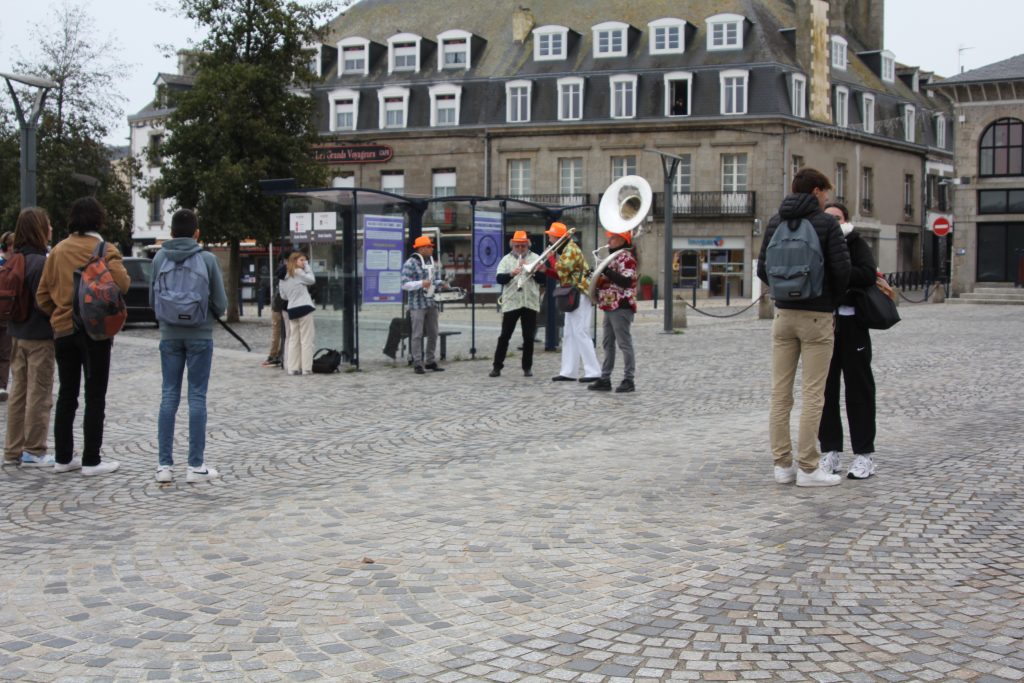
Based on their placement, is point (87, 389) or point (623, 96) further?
point (623, 96)

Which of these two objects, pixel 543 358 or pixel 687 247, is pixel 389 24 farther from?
pixel 543 358

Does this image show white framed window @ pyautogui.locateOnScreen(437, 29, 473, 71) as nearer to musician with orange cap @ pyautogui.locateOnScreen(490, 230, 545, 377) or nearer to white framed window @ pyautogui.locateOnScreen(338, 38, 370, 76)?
white framed window @ pyautogui.locateOnScreen(338, 38, 370, 76)

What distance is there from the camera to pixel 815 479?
7438 mm

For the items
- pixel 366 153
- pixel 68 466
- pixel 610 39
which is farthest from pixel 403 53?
pixel 68 466

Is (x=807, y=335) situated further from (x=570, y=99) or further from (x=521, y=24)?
(x=521, y=24)

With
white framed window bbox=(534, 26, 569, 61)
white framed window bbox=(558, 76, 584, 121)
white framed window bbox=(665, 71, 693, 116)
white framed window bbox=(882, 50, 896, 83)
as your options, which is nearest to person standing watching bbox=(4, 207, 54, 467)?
white framed window bbox=(665, 71, 693, 116)

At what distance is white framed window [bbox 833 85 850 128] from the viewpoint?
166ft

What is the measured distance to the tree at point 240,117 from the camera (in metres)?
27.6

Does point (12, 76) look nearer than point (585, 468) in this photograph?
No

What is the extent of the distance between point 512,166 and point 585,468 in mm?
43174

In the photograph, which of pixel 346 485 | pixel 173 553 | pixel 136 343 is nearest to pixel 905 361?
pixel 346 485

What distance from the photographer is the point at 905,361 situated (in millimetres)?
16094

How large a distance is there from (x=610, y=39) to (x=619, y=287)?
38542mm

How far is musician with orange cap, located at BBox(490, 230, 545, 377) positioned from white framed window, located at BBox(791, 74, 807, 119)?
35.5m
